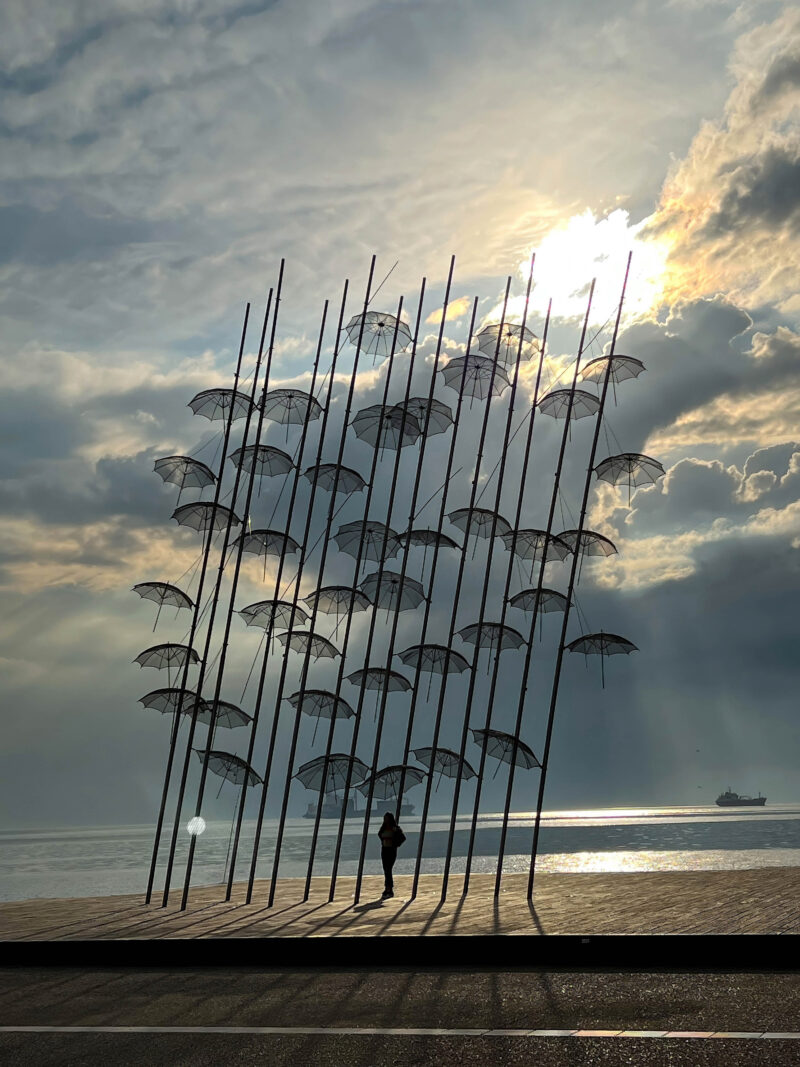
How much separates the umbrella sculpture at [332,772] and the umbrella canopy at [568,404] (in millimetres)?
8782

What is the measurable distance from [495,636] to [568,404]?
5341 millimetres

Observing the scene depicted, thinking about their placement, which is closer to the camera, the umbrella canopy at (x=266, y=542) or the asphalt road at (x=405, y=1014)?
the asphalt road at (x=405, y=1014)

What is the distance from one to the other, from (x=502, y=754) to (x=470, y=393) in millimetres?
8312

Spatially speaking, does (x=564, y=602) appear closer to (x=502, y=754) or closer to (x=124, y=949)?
(x=502, y=754)

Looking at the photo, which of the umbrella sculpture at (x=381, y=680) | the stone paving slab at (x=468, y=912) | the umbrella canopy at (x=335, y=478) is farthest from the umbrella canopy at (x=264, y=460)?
the stone paving slab at (x=468, y=912)

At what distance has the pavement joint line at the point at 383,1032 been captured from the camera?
7.61 meters

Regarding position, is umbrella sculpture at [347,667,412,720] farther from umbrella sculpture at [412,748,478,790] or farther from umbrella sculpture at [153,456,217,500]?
umbrella sculpture at [153,456,217,500]

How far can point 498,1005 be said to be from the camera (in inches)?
366

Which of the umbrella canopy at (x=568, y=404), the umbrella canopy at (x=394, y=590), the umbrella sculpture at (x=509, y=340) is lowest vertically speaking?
the umbrella canopy at (x=394, y=590)

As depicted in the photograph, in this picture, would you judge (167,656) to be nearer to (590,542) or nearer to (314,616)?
(314,616)

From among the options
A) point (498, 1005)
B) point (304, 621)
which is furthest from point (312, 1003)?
point (304, 621)

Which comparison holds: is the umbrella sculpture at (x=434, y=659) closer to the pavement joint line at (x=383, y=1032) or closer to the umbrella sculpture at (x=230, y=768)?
the umbrella sculpture at (x=230, y=768)

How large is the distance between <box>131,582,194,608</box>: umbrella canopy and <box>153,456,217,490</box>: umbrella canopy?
2.31 meters

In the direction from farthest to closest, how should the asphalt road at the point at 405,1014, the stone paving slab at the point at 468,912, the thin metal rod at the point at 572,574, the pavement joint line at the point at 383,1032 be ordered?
the thin metal rod at the point at 572,574
the stone paving slab at the point at 468,912
the pavement joint line at the point at 383,1032
the asphalt road at the point at 405,1014
